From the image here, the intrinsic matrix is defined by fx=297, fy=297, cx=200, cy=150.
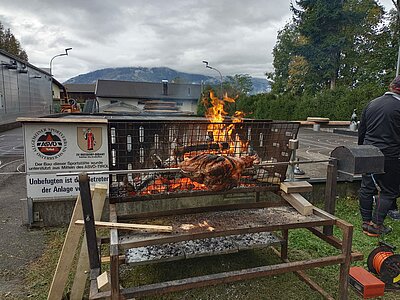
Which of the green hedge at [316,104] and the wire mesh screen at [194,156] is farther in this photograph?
the green hedge at [316,104]

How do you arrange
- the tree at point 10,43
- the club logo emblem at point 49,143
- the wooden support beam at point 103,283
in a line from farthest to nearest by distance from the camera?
the tree at point 10,43, the club logo emblem at point 49,143, the wooden support beam at point 103,283

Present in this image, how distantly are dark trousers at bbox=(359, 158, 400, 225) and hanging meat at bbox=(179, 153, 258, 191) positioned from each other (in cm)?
250

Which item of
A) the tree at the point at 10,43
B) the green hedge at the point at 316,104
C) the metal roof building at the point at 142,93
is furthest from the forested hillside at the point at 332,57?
the tree at the point at 10,43

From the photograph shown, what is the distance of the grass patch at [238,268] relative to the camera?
2.78 meters

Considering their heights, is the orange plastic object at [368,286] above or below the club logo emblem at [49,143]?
below

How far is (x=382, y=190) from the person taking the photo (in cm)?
397

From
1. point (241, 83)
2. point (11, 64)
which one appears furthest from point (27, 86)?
point (241, 83)

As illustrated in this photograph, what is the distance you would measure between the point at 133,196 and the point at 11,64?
77.7ft

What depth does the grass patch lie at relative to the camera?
2.78m

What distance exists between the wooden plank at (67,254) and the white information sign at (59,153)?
5.54 feet

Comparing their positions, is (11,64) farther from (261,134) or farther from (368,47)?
(368,47)

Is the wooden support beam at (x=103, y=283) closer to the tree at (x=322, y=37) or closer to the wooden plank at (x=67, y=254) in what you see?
the wooden plank at (x=67, y=254)

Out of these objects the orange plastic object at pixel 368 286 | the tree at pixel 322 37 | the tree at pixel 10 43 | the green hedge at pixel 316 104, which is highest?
the tree at pixel 10 43

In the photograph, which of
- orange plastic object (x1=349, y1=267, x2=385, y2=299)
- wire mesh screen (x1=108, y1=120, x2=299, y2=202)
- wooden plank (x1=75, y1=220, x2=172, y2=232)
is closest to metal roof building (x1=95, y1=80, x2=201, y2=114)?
wire mesh screen (x1=108, y1=120, x2=299, y2=202)
